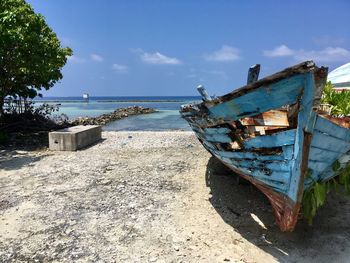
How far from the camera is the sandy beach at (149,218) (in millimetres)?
5109

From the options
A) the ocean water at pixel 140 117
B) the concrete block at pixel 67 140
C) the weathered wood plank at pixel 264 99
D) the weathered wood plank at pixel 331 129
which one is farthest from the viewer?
the ocean water at pixel 140 117

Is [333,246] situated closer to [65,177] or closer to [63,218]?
[63,218]

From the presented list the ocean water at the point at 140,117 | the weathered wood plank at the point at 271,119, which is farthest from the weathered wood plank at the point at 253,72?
the weathered wood plank at the point at 271,119

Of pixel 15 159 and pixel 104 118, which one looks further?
pixel 104 118

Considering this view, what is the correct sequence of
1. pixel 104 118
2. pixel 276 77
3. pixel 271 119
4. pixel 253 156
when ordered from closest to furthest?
pixel 276 77
pixel 253 156
pixel 271 119
pixel 104 118

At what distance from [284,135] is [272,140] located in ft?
0.67

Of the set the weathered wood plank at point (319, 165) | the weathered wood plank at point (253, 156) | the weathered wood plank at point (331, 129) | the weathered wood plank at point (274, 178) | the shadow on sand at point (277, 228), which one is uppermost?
the weathered wood plank at point (331, 129)

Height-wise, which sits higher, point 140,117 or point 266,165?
point 266,165

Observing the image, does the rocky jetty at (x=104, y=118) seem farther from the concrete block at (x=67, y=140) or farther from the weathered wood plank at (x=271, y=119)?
the weathered wood plank at (x=271, y=119)

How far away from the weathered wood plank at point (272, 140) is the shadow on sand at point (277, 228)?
154 centimetres

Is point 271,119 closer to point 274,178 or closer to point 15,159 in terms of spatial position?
point 274,178

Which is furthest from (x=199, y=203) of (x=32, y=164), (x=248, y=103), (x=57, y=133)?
(x=57, y=133)

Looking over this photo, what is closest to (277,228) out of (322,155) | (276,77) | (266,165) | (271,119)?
(266,165)

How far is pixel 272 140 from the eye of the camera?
470 centimetres
